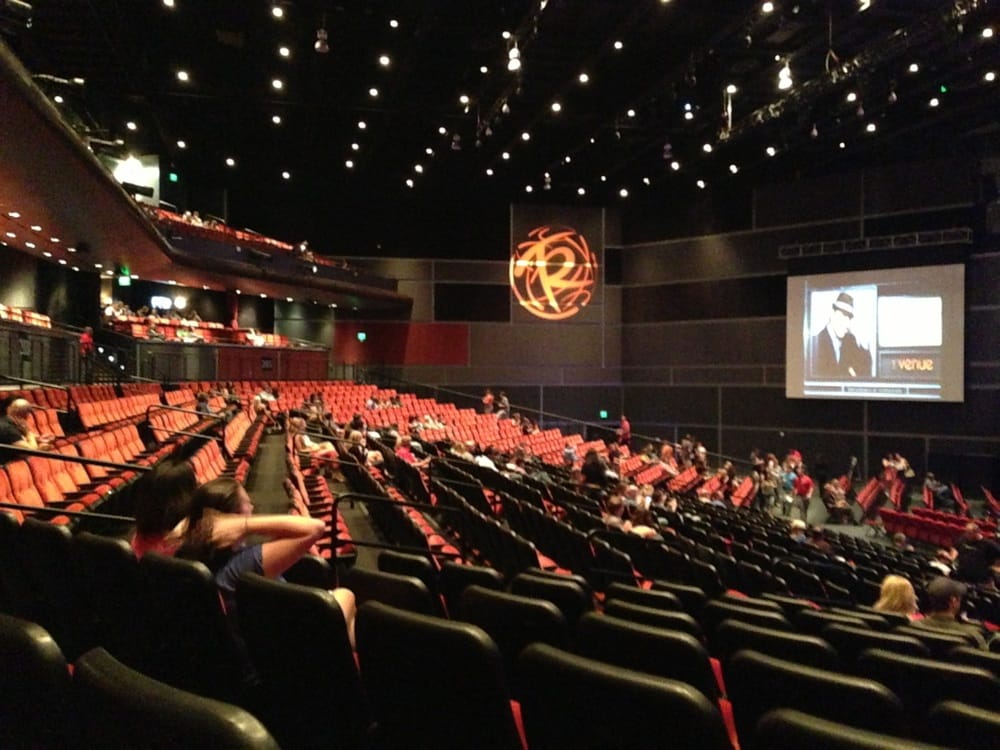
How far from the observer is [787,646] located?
2203mm

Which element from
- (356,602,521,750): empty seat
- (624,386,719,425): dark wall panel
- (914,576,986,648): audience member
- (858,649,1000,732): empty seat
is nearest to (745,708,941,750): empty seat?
(356,602,521,750): empty seat

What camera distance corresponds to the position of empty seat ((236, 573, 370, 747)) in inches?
59.0

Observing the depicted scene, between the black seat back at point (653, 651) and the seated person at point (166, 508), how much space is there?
1.29m

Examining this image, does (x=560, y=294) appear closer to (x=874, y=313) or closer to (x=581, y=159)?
(x=581, y=159)

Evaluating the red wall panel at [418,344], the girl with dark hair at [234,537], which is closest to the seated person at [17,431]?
the girl with dark hair at [234,537]

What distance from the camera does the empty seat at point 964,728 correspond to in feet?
4.45

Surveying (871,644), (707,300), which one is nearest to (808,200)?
(707,300)

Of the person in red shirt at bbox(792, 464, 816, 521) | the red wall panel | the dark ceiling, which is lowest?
the person in red shirt at bbox(792, 464, 816, 521)

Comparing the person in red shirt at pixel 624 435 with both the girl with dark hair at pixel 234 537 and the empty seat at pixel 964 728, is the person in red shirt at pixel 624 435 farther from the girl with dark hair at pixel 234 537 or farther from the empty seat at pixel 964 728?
the empty seat at pixel 964 728

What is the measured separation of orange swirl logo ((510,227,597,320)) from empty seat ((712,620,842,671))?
58.6ft

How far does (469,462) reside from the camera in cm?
811

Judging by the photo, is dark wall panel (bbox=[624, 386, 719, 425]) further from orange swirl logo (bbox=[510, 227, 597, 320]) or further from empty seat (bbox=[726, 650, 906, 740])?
empty seat (bbox=[726, 650, 906, 740])

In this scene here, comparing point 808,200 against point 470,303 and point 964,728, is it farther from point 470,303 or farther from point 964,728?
point 964,728

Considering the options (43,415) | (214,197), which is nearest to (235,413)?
(43,415)
